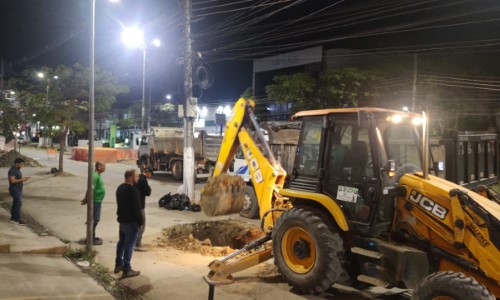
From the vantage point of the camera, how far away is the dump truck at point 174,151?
819 inches

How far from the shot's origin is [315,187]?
5.85 metres

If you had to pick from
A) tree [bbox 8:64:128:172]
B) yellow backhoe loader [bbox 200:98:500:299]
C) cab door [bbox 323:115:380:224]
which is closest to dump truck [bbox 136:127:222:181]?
tree [bbox 8:64:128:172]

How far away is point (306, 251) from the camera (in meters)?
5.83

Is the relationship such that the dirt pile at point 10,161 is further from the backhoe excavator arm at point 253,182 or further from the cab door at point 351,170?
the cab door at point 351,170

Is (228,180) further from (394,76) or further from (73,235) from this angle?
(394,76)

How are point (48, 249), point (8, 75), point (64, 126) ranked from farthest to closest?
point (8, 75) → point (64, 126) → point (48, 249)

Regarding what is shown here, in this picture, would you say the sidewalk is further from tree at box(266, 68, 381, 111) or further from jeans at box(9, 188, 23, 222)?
tree at box(266, 68, 381, 111)

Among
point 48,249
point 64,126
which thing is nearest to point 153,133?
point 64,126

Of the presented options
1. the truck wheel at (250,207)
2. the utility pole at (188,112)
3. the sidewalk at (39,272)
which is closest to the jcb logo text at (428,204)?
the sidewalk at (39,272)

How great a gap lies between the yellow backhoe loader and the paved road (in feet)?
1.03

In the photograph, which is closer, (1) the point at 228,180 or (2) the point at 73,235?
(1) the point at 228,180

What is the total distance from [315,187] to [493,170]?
5.15 m

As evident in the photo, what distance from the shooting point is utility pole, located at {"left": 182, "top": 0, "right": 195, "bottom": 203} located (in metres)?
13.8

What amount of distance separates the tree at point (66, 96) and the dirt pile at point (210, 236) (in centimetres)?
1325
